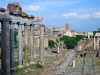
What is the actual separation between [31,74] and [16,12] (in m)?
5.20

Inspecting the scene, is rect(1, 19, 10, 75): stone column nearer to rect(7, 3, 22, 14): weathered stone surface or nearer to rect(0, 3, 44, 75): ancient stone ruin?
rect(0, 3, 44, 75): ancient stone ruin

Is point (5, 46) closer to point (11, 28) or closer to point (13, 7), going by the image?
point (11, 28)

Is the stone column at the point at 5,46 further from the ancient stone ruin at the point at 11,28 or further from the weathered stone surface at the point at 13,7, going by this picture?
the weathered stone surface at the point at 13,7

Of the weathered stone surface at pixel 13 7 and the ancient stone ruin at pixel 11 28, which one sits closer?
the ancient stone ruin at pixel 11 28

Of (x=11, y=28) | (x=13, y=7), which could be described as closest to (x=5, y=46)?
(x=11, y=28)

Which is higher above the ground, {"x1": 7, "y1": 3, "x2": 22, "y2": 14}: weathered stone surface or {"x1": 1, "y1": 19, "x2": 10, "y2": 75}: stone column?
{"x1": 7, "y1": 3, "x2": 22, "y2": 14}: weathered stone surface

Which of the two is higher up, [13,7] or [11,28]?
[13,7]

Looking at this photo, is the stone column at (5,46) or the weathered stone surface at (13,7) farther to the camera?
the weathered stone surface at (13,7)

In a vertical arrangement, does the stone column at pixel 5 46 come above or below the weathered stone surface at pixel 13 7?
below

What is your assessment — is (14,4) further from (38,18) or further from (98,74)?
(98,74)

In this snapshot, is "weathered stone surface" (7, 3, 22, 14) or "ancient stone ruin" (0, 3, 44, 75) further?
"weathered stone surface" (7, 3, 22, 14)

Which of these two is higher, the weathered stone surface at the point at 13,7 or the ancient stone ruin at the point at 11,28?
the weathered stone surface at the point at 13,7

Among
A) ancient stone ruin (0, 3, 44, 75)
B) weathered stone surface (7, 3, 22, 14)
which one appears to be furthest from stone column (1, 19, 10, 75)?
weathered stone surface (7, 3, 22, 14)

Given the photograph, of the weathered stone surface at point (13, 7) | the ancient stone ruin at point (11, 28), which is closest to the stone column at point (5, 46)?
the ancient stone ruin at point (11, 28)
